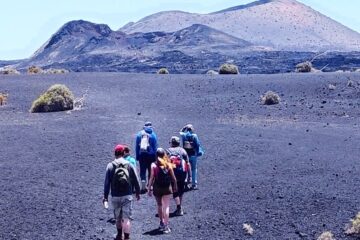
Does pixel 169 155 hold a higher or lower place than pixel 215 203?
higher

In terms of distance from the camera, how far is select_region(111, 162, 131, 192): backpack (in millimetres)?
10375

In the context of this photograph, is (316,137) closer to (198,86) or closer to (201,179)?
(201,179)

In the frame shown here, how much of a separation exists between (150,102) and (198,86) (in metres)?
5.62

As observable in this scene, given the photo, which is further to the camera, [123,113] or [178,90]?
[178,90]

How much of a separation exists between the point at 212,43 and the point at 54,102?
81035mm

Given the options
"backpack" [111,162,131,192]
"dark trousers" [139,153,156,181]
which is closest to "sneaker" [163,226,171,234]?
"backpack" [111,162,131,192]

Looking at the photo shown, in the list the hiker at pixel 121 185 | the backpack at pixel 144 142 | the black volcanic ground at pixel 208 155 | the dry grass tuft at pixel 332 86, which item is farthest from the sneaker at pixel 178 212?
the dry grass tuft at pixel 332 86

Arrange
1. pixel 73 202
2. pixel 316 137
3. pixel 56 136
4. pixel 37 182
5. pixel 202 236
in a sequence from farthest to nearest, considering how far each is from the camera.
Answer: pixel 316 137, pixel 56 136, pixel 37 182, pixel 73 202, pixel 202 236

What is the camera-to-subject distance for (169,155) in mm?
12555

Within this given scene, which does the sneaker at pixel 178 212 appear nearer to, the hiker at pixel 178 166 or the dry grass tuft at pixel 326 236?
the hiker at pixel 178 166

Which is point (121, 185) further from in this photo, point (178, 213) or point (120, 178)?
point (178, 213)

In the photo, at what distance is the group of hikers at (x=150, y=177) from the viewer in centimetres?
1045

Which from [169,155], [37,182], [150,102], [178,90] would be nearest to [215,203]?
[169,155]

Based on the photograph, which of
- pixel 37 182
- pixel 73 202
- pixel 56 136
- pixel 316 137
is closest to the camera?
pixel 73 202
